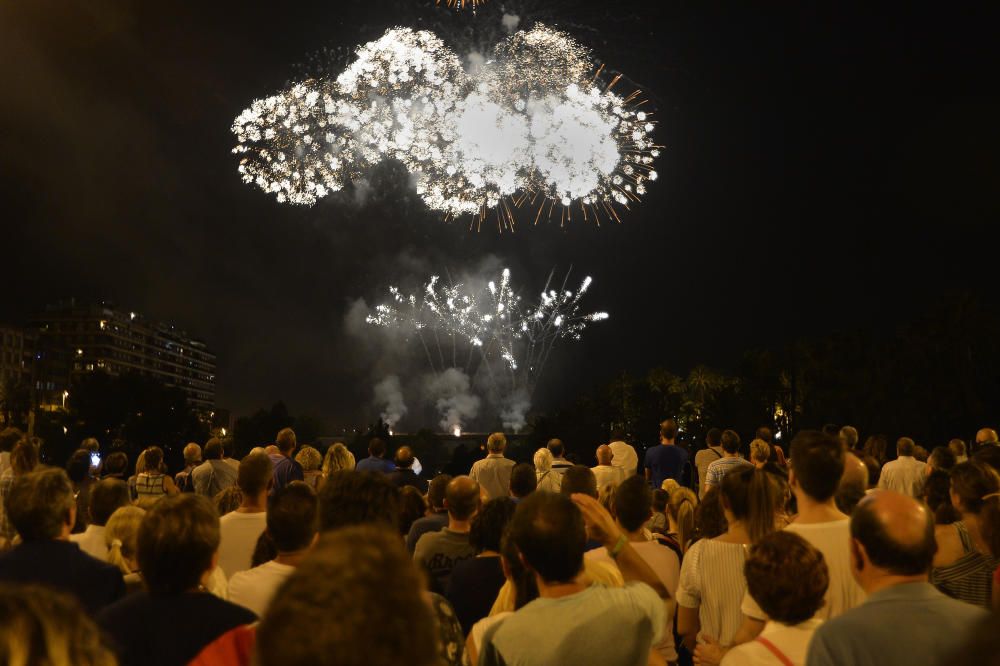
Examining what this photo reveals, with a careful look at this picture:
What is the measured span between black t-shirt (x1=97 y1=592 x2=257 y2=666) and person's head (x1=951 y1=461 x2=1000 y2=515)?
16.4 feet

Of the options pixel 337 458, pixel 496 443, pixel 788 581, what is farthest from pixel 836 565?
pixel 496 443

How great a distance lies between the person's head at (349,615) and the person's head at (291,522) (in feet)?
9.10

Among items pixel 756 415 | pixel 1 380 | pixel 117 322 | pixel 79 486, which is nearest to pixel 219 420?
pixel 117 322

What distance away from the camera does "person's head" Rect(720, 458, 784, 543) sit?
184 inches

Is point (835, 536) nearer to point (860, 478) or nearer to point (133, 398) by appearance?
point (860, 478)

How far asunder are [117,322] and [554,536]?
19430cm

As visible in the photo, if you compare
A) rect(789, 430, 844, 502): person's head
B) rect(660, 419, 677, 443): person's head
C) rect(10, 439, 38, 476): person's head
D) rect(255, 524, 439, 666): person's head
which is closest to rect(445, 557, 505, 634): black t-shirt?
rect(789, 430, 844, 502): person's head

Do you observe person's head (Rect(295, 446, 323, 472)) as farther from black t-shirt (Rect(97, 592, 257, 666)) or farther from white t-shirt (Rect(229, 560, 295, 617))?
black t-shirt (Rect(97, 592, 257, 666))

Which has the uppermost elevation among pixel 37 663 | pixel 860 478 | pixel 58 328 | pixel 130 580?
pixel 58 328

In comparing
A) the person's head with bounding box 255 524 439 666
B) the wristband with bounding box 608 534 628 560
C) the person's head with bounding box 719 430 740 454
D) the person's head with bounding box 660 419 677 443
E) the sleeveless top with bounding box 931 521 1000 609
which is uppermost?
the person's head with bounding box 660 419 677 443

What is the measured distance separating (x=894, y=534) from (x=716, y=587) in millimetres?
1572

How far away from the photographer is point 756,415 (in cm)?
5578

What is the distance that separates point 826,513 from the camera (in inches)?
185

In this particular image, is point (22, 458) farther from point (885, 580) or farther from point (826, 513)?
point (885, 580)
